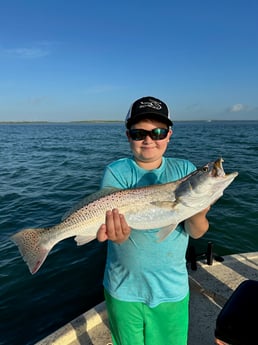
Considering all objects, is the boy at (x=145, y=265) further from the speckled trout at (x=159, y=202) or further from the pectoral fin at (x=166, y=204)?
the pectoral fin at (x=166, y=204)

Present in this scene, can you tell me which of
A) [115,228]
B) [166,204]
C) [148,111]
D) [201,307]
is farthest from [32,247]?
[201,307]

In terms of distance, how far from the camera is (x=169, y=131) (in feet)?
10.8

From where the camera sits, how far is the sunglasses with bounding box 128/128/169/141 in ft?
10.4

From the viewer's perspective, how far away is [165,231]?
3.04 meters

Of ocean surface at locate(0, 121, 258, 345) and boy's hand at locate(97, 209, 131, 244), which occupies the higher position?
boy's hand at locate(97, 209, 131, 244)

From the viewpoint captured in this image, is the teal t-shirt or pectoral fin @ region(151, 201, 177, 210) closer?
the teal t-shirt

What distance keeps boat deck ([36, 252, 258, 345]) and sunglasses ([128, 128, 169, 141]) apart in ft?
10.5

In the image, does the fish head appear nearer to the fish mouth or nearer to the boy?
the fish mouth

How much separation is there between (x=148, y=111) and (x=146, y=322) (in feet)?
7.24

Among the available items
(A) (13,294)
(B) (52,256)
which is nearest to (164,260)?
(A) (13,294)

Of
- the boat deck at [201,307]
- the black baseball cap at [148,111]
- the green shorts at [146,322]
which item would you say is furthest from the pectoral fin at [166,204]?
the boat deck at [201,307]

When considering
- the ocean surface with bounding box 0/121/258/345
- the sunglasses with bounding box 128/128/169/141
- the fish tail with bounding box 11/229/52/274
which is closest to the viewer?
the sunglasses with bounding box 128/128/169/141

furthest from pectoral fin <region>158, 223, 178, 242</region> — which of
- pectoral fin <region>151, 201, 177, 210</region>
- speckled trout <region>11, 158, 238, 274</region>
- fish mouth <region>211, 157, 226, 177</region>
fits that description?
fish mouth <region>211, 157, 226, 177</region>

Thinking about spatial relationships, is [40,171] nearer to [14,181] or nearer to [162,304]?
[14,181]
